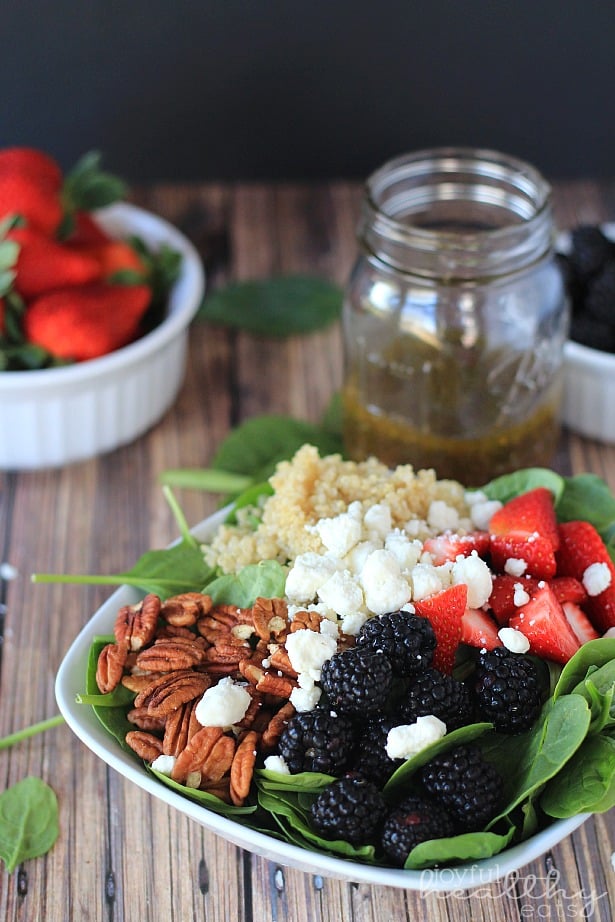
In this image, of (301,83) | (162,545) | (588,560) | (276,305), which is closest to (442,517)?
(588,560)

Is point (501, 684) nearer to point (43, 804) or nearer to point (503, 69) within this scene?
point (43, 804)

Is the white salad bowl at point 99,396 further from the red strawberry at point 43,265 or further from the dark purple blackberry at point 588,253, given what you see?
the dark purple blackberry at point 588,253

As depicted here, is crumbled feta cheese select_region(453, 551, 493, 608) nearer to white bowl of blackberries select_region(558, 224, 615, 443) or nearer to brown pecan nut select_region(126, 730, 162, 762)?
brown pecan nut select_region(126, 730, 162, 762)

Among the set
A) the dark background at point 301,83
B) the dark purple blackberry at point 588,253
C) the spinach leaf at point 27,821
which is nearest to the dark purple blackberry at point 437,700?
the spinach leaf at point 27,821

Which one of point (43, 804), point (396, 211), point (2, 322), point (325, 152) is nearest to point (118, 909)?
point (43, 804)

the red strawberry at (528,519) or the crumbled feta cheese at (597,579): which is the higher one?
the red strawberry at (528,519)

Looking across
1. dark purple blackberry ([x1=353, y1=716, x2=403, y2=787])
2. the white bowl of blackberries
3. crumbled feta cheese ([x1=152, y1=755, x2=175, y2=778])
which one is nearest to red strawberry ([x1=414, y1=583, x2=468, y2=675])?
dark purple blackberry ([x1=353, y1=716, x2=403, y2=787])

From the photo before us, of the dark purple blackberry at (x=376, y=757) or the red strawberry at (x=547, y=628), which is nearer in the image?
the dark purple blackberry at (x=376, y=757)

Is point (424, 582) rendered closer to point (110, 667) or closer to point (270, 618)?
point (270, 618)
